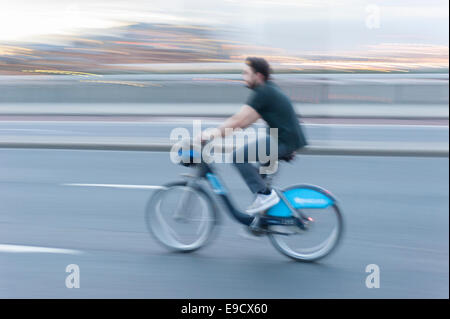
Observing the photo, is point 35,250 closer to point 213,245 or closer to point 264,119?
point 213,245

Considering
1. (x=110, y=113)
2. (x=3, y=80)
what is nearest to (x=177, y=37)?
(x=110, y=113)

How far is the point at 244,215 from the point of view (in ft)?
17.4

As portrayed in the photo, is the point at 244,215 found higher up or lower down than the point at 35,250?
higher up

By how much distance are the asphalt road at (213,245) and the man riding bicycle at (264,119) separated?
61 centimetres

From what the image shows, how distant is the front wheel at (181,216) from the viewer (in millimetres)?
5395

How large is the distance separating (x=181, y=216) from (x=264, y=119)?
1216mm

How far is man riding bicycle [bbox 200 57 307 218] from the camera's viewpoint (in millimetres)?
5008

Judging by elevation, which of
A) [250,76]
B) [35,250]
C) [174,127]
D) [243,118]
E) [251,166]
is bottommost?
[35,250]

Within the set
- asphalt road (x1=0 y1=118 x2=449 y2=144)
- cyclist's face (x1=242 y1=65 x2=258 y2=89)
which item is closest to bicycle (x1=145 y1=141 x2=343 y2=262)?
cyclist's face (x1=242 y1=65 x2=258 y2=89)

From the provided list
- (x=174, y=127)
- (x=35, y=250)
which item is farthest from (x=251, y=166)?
(x=174, y=127)

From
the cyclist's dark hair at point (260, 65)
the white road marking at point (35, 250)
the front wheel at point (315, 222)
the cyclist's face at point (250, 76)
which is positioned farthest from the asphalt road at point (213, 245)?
the cyclist's dark hair at point (260, 65)

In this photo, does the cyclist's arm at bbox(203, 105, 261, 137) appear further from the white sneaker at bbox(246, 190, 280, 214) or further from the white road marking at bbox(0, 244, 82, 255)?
the white road marking at bbox(0, 244, 82, 255)

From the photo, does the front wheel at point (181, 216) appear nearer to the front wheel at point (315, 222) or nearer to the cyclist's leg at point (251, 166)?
the cyclist's leg at point (251, 166)

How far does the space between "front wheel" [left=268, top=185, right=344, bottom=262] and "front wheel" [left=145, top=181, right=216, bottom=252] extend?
67 cm
